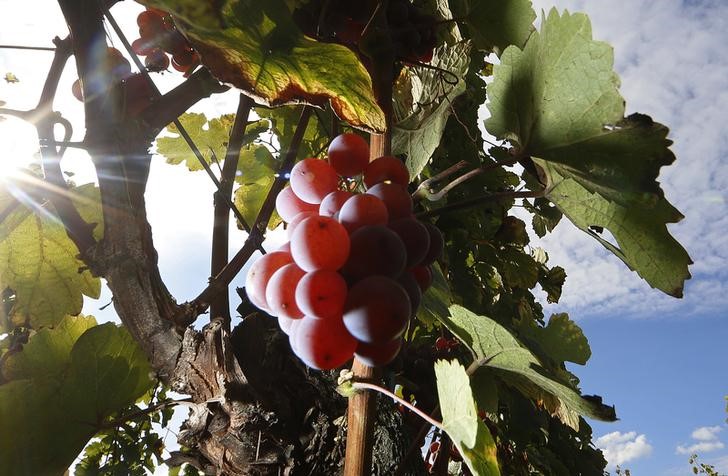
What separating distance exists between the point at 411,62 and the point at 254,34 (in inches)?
15.9

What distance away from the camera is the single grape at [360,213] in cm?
70

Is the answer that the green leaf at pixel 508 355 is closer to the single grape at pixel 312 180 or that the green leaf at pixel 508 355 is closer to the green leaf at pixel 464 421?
the green leaf at pixel 464 421

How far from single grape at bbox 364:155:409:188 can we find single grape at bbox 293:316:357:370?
25 cm

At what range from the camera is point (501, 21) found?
121cm

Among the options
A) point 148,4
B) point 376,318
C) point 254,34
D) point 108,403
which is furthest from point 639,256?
point 108,403

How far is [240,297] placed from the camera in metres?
1.23

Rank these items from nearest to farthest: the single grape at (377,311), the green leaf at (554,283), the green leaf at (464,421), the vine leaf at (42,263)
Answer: the single grape at (377,311) < the green leaf at (464,421) < the vine leaf at (42,263) < the green leaf at (554,283)

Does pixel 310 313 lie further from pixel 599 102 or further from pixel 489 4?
pixel 489 4

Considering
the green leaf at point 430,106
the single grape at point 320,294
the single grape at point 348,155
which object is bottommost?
the single grape at point 320,294

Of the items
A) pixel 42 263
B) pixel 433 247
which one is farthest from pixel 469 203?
pixel 42 263

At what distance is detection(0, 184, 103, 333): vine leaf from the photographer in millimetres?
Result: 1474

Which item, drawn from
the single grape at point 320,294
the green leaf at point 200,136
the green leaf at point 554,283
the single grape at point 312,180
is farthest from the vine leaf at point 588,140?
the green leaf at point 554,283

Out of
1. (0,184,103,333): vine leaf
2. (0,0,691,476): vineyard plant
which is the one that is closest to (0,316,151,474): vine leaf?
(0,0,691,476): vineyard plant

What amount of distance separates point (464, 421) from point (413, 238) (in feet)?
0.91
